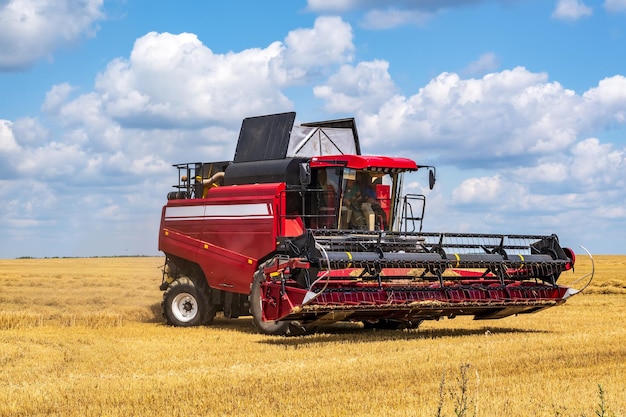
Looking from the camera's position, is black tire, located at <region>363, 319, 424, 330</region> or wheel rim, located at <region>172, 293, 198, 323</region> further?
wheel rim, located at <region>172, 293, 198, 323</region>

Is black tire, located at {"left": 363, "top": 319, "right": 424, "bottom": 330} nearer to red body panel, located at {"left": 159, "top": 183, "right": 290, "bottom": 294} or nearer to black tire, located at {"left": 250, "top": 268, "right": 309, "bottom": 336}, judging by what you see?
black tire, located at {"left": 250, "top": 268, "right": 309, "bottom": 336}

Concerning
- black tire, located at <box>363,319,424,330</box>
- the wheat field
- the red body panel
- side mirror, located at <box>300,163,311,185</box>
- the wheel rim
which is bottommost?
the wheat field

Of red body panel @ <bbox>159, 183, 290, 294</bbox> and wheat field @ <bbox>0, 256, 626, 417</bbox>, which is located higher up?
red body panel @ <bbox>159, 183, 290, 294</bbox>

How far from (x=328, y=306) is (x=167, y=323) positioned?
5217 mm

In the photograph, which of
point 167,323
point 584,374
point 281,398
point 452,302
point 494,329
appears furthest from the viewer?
point 167,323

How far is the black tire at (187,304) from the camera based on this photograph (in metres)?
14.7

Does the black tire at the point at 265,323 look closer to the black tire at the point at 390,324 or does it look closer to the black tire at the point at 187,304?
the black tire at the point at 390,324

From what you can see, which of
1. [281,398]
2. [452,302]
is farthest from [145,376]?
[452,302]

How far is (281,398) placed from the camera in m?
7.16

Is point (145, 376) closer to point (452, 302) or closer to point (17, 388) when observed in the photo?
point (17, 388)

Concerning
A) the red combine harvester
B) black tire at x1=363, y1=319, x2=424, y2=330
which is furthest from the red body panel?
black tire at x1=363, y1=319, x2=424, y2=330

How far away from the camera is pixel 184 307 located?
1495 cm

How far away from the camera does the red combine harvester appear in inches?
445

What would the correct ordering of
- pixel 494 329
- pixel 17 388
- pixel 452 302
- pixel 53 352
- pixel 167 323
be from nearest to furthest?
1. pixel 17 388
2. pixel 53 352
3. pixel 452 302
4. pixel 494 329
5. pixel 167 323
